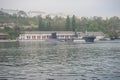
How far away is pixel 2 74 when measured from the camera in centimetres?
1808

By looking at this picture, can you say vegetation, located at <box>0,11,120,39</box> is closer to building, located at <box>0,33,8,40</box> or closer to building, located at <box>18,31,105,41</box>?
building, located at <box>0,33,8,40</box>

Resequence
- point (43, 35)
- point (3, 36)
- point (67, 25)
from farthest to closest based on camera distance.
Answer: point (67, 25) < point (43, 35) < point (3, 36)

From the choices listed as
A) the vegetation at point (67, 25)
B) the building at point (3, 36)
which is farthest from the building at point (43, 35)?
the building at point (3, 36)

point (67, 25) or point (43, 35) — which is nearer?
point (43, 35)

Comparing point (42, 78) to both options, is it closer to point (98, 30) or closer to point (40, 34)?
point (40, 34)

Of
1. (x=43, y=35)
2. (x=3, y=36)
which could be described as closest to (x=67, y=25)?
(x=43, y=35)

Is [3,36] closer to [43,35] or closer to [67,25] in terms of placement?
[43,35]

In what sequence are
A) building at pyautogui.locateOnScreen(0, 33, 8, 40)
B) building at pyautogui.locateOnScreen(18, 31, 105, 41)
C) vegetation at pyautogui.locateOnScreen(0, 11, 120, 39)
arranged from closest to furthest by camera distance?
building at pyautogui.locateOnScreen(0, 33, 8, 40), building at pyautogui.locateOnScreen(18, 31, 105, 41), vegetation at pyautogui.locateOnScreen(0, 11, 120, 39)

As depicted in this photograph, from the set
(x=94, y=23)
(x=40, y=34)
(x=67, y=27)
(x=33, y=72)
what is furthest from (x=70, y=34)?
(x=33, y=72)

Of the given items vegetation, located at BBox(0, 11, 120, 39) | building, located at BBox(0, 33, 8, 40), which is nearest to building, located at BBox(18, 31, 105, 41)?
vegetation, located at BBox(0, 11, 120, 39)

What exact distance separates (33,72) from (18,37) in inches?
4066

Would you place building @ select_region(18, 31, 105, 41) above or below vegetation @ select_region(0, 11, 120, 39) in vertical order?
below

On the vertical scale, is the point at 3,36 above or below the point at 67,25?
below

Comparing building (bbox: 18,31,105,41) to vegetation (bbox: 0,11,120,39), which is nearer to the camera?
building (bbox: 18,31,105,41)
